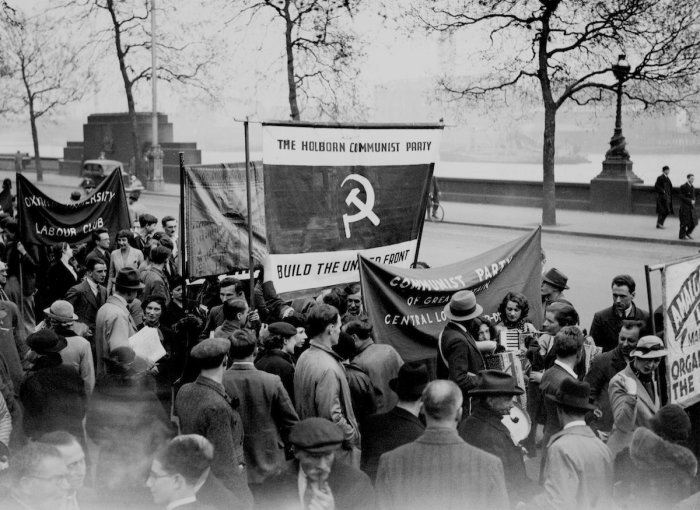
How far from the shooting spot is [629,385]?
18.1ft

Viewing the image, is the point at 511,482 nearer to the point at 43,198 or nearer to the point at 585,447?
the point at 585,447

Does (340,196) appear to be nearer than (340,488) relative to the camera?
No

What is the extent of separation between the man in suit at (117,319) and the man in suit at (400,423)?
9.40 feet

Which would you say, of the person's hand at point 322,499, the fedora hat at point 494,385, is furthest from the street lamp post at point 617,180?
the person's hand at point 322,499

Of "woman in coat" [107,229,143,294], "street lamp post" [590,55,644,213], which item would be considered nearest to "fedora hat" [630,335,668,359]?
"woman in coat" [107,229,143,294]

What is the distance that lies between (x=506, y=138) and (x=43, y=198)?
246 ft

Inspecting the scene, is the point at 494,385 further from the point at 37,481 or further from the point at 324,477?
the point at 37,481

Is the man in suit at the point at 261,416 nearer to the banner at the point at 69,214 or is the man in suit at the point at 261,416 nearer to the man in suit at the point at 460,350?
the man in suit at the point at 460,350

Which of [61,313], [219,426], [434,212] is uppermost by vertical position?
[61,313]

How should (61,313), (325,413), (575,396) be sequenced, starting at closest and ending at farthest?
(575,396)
(325,413)
(61,313)

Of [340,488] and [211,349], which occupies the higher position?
[211,349]

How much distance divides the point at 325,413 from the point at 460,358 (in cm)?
120

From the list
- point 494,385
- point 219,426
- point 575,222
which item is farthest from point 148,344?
point 575,222

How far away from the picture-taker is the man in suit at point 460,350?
6.30 m
